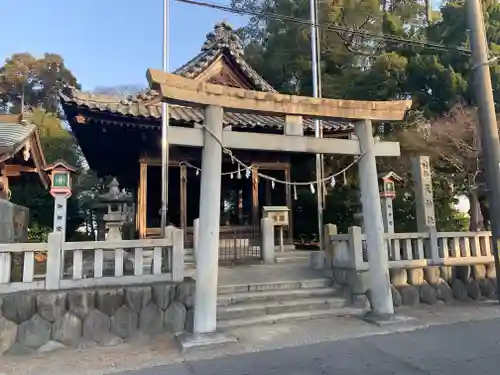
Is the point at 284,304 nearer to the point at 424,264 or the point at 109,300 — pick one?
the point at 109,300

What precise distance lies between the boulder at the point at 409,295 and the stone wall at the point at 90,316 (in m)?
4.16

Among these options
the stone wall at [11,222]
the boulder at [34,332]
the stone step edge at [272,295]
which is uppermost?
the stone wall at [11,222]

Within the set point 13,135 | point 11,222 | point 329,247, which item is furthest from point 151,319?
point 13,135

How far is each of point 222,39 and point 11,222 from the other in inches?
353

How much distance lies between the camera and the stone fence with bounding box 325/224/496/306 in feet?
23.8

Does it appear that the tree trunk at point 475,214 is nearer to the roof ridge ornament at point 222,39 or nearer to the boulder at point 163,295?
the roof ridge ornament at point 222,39

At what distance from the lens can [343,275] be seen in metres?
7.38

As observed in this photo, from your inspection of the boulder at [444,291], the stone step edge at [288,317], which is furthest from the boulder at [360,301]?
the boulder at [444,291]

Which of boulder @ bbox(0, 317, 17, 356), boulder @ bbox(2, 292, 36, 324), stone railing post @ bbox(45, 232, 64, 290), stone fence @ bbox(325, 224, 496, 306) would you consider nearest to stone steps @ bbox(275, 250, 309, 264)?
stone fence @ bbox(325, 224, 496, 306)

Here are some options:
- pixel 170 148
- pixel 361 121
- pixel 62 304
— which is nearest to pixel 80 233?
pixel 170 148

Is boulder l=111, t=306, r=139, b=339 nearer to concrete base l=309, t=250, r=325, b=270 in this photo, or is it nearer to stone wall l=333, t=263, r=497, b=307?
stone wall l=333, t=263, r=497, b=307

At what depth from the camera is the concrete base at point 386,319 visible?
5.98 meters

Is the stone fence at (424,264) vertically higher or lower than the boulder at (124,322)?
higher

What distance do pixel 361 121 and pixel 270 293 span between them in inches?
138
